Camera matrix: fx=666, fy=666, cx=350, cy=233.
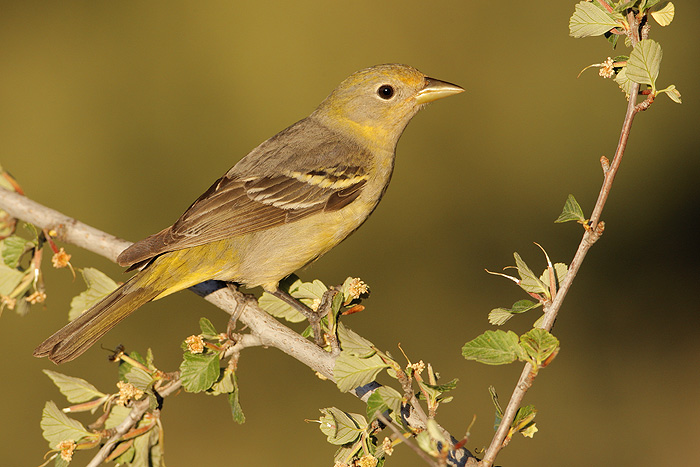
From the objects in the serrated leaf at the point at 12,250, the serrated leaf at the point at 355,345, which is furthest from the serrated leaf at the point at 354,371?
the serrated leaf at the point at 12,250

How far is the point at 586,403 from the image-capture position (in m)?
5.30

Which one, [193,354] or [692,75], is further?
[692,75]

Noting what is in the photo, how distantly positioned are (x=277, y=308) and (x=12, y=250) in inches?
52.4

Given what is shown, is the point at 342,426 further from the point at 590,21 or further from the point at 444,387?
the point at 590,21

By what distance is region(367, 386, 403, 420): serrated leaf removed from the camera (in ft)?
6.63

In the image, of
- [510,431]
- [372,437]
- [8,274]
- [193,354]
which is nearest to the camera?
[510,431]

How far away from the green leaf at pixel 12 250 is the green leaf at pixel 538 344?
2548mm

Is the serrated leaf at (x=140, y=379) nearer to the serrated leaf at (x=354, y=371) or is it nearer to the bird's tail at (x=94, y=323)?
the bird's tail at (x=94, y=323)

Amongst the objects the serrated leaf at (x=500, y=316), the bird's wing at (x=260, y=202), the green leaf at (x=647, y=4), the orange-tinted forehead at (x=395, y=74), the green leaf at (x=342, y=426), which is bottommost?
the green leaf at (x=342, y=426)

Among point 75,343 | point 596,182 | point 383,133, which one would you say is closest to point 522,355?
point 75,343

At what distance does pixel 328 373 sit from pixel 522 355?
960 mm

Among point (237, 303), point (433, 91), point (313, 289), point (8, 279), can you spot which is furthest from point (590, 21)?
point (8, 279)

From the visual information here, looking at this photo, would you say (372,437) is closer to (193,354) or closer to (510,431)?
(510,431)

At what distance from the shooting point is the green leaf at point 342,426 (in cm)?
223
